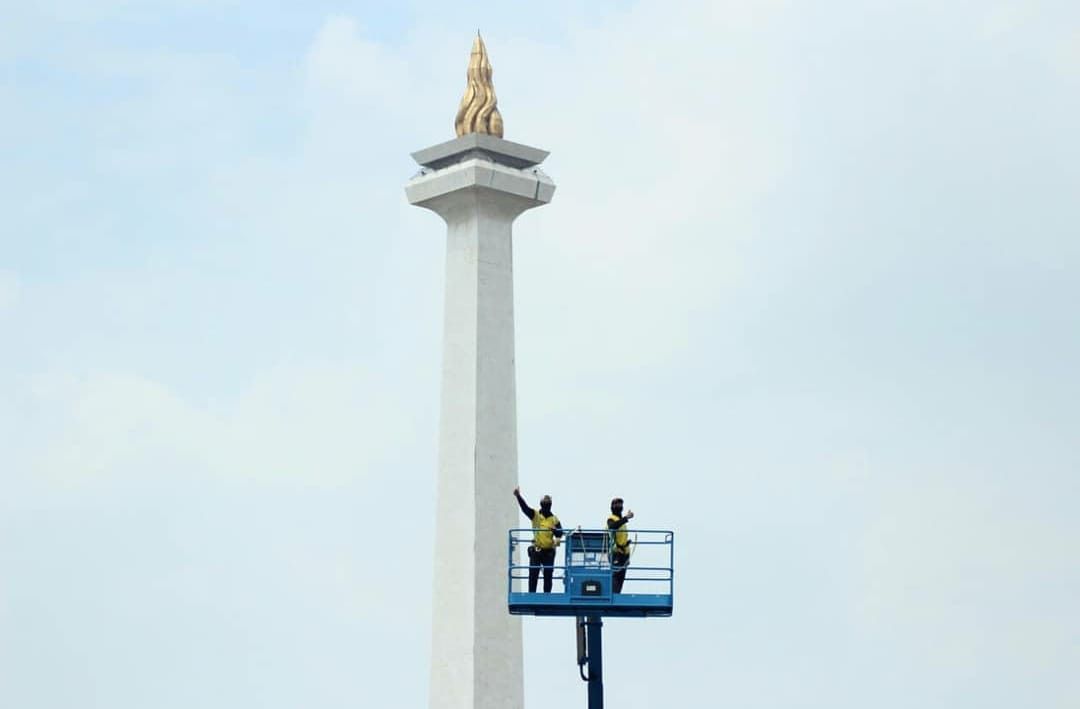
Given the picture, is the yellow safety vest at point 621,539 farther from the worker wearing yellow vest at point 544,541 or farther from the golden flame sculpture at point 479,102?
the golden flame sculpture at point 479,102

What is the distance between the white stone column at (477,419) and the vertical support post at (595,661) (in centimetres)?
839

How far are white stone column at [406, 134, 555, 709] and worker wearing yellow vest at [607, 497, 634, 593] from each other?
9405 mm

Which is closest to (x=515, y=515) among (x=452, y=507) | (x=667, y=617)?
(x=452, y=507)

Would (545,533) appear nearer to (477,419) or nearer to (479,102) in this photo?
(477,419)

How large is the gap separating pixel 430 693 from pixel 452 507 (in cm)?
396

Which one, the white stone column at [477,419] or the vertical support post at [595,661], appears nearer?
the vertical support post at [595,661]

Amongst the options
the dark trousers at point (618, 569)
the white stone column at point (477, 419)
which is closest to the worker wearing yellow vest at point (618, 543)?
the dark trousers at point (618, 569)

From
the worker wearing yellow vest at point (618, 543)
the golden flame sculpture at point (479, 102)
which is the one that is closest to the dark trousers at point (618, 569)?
the worker wearing yellow vest at point (618, 543)

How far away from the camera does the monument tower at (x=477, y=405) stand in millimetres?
59500

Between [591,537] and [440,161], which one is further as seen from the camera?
[440,161]

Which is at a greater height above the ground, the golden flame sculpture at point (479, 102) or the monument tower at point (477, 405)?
the golden flame sculpture at point (479, 102)

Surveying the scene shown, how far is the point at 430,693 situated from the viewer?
6006 cm

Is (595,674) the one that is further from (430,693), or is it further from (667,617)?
(430,693)

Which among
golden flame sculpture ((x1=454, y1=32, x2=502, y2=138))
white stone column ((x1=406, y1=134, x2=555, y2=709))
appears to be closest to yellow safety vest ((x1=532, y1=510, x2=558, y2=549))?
white stone column ((x1=406, y1=134, x2=555, y2=709))
